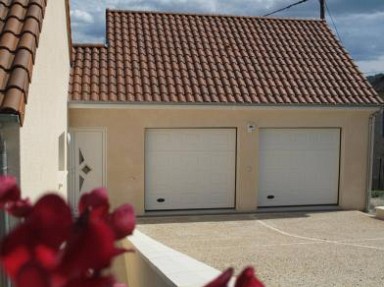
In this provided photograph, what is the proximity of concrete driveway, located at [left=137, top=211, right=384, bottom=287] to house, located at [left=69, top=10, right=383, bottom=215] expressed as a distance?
86 cm

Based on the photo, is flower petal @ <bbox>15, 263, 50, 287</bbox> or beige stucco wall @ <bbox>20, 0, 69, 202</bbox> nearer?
flower petal @ <bbox>15, 263, 50, 287</bbox>

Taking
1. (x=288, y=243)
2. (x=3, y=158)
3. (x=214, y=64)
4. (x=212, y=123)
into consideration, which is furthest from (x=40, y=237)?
(x=214, y=64)

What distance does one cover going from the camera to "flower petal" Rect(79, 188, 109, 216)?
1097 millimetres

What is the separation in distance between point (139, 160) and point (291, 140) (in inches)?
169

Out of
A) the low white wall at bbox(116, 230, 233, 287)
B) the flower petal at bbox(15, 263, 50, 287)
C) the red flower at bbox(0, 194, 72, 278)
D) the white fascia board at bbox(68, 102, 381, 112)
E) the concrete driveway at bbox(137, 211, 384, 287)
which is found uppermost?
the white fascia board at bbox(68, 102, 381, 112)

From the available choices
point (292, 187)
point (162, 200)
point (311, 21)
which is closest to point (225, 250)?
point (162, 200)

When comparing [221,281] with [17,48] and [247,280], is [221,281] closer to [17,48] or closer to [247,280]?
[247,280]

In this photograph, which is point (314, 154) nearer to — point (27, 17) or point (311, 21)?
point (311, 21)

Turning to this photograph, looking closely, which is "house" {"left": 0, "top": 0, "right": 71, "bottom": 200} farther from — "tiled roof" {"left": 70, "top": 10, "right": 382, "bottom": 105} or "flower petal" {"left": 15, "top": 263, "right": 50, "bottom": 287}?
"tiled roof" {"left": 70, "top": 10, "right": 382, "bottom": 105}

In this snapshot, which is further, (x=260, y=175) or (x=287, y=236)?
(x=260, y=175)

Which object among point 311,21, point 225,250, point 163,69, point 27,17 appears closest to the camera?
point 27,17

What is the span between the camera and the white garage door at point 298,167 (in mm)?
14539

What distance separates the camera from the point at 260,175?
47.5 ft

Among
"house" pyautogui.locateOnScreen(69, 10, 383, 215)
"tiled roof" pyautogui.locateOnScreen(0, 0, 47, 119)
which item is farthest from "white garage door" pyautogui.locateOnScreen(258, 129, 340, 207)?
"tiled roof" pyautogui.locateOnScreen(0, 0, 47, 119)
